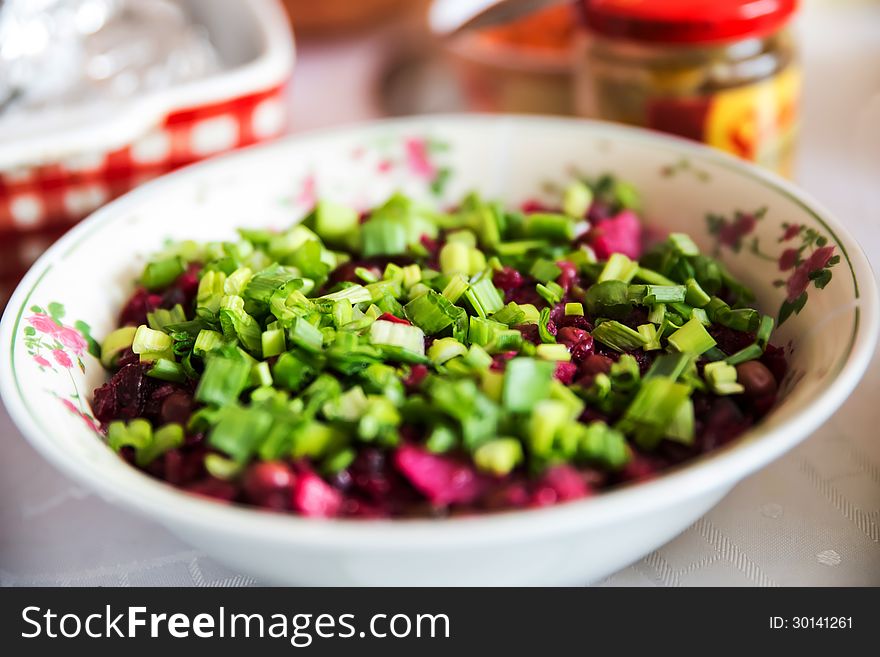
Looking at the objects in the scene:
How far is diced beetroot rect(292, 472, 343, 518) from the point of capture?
765 mm

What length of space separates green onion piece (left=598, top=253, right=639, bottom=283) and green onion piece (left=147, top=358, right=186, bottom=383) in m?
0.53

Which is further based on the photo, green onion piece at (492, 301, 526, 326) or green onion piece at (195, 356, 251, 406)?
green onion piece at (492, 301, 526, 326)

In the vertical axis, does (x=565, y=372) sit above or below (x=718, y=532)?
above

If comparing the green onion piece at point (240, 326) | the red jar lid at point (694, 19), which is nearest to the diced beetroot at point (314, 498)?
the green onion piece at point (240, 326)

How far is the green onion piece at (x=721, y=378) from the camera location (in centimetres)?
92

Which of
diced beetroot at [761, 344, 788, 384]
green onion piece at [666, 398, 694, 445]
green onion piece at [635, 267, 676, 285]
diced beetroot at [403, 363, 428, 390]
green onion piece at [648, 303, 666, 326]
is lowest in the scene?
diced beetroot at [761, 344, 788, 384]

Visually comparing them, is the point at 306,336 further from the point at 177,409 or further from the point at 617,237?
the point at 617,237

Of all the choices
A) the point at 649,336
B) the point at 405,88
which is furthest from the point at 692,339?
the point at 405,88

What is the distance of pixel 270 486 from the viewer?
2.54ft

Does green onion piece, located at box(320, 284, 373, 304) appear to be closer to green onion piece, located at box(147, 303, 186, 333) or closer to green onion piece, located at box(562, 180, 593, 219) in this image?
green onion piece, located at box(147, 303, 186, 333)

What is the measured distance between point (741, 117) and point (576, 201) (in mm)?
393

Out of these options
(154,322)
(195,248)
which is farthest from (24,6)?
(154,322)

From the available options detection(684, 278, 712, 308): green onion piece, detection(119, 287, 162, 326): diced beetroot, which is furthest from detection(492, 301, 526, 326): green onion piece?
detection(119, 287, 162, 326): diced beetroot

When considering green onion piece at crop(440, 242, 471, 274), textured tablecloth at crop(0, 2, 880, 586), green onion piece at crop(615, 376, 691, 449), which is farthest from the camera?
green onion piece at crop(440, 242, 471, 274)
